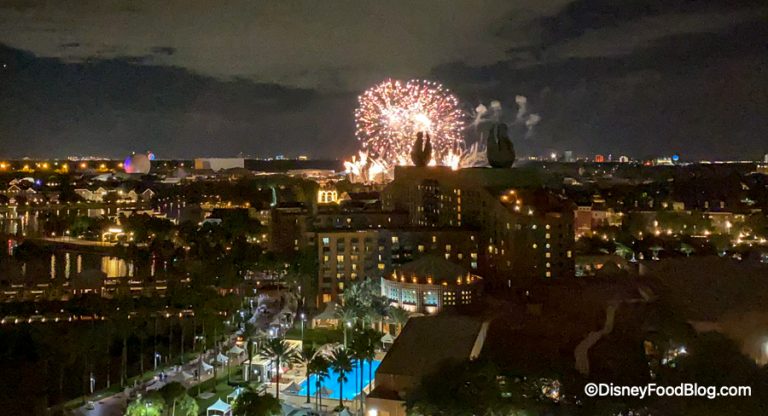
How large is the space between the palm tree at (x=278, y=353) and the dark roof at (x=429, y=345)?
1596 mm

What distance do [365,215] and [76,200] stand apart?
23926 mm

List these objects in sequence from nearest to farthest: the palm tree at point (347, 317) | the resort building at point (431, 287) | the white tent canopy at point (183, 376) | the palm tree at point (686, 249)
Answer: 1. the white tent canopy at point (183, 376)
2. the palm tree at point (347, 317)
3. the resort building at point (431, 287)
4. the palm tree at point (686, 249)

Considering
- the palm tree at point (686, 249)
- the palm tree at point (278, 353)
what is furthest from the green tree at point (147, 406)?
the palm tree at point (686, 249)

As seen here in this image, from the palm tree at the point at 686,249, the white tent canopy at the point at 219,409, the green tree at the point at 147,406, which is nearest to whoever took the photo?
the green tree at the point at 147,406

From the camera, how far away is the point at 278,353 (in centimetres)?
899

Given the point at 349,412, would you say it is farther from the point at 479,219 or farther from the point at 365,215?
the point at 365,215

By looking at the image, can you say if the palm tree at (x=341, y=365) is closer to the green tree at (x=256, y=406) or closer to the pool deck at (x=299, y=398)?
the pool deck at (x=299, y=398)

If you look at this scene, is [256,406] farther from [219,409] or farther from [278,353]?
[278,353]

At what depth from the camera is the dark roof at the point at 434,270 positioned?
12.5 m

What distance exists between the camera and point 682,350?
25.7 feet

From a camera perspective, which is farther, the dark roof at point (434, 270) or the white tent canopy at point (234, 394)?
the dark roof at point (434, 270)

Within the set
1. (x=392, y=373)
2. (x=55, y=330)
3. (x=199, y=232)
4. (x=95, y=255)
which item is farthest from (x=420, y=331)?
(x=95, y=255)

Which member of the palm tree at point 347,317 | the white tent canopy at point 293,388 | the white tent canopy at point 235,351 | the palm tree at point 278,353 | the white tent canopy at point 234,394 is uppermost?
the palm tree at point 347,317

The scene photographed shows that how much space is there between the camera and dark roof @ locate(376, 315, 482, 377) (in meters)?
7.90
